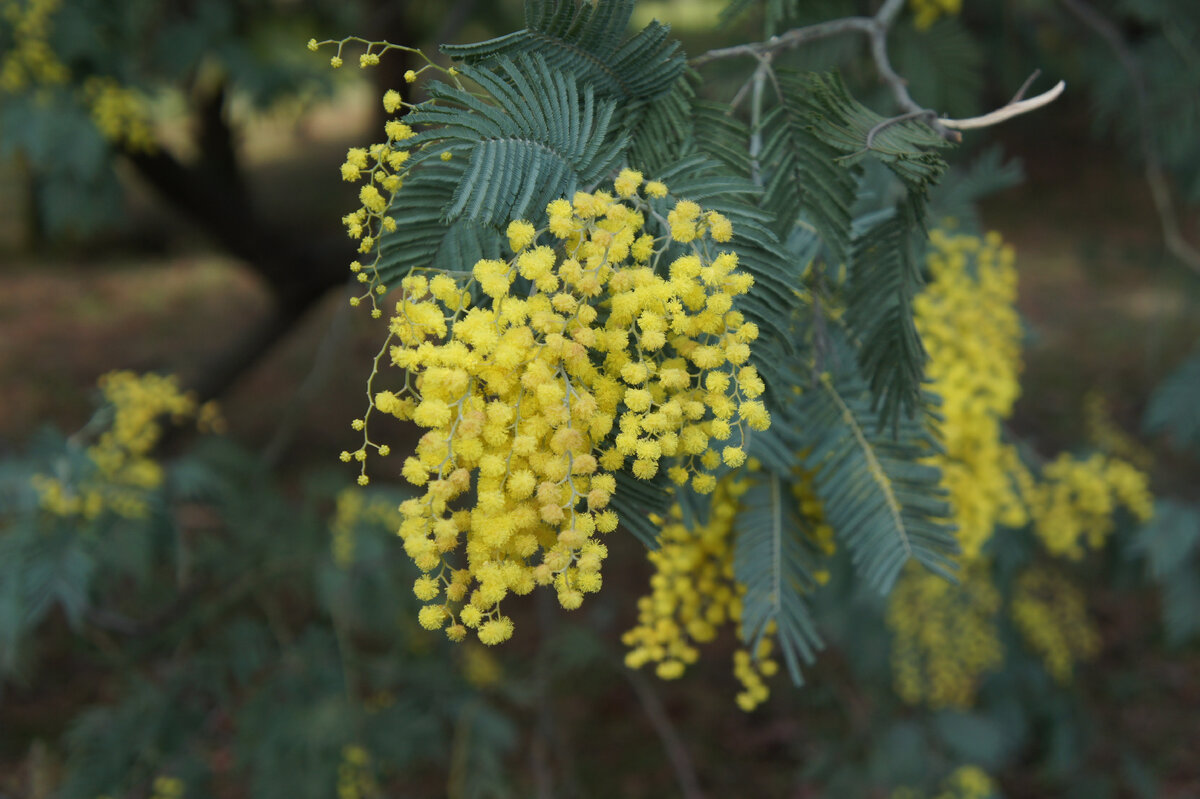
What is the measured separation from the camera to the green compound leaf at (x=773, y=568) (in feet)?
4.21

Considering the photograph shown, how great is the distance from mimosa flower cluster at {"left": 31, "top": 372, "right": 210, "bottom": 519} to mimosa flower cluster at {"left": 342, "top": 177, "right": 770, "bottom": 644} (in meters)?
2.09

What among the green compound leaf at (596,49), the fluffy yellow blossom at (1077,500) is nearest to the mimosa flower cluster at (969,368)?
the green compound leaf at (596,49)

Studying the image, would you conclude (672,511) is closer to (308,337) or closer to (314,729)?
(314,729)

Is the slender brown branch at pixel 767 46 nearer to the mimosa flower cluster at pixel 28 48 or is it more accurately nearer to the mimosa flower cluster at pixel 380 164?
the mimosa flower cluster at pixel 380 164

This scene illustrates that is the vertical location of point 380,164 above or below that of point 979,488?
above

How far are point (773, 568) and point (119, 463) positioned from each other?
2.25m

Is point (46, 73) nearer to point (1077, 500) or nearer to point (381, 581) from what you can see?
point (381, 581)

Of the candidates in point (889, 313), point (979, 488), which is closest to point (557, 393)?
point (889, 313)

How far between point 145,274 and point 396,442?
5.59m

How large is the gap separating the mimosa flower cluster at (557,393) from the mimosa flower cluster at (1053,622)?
3.38 metres

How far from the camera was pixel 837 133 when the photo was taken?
104 cm

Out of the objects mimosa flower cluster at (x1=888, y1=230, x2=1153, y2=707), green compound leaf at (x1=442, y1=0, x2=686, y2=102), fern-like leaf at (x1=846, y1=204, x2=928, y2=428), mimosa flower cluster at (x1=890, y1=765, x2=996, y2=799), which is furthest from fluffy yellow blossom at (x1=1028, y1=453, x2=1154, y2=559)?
green compound leaf at (x1=442, y1=0, x2=686, y2=102)

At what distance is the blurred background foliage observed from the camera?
9.12 ft

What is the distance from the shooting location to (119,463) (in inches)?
109
